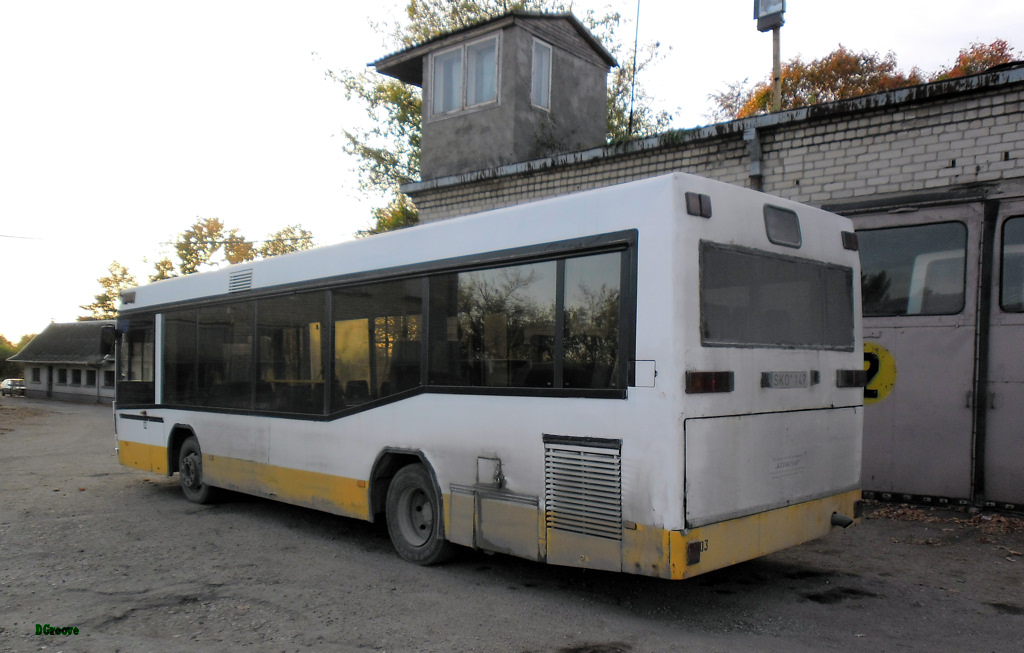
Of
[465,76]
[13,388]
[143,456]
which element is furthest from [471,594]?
[13,388]

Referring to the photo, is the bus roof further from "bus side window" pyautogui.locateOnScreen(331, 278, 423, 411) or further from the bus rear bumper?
the bus rear bumper

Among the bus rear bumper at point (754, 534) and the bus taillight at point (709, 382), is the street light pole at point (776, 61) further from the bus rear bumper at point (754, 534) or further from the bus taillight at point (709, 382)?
the bus taillight at point (709, 382)

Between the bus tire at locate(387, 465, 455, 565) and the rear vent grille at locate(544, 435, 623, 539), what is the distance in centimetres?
138

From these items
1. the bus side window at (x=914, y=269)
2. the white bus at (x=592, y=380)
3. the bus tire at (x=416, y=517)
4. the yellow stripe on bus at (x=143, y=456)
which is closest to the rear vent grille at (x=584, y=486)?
the white bus at (x=592, y=380)

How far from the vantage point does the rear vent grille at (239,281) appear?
9172 mm

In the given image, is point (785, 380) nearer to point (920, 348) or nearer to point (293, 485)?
point (920, 348)

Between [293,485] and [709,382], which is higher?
[709,382]

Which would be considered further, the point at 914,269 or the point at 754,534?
the point at 914,269

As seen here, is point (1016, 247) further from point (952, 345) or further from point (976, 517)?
point (976, 517)

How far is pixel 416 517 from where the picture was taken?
23.1 ft

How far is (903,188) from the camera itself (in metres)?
9.45

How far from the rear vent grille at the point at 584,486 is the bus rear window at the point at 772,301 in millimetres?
1003

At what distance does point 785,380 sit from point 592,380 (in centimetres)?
139

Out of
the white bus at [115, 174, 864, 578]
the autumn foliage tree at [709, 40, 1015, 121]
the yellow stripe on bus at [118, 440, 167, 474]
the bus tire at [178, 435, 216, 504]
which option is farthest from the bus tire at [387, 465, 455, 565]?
the autumn foliage tree at [709, 40, 1015, 121]
